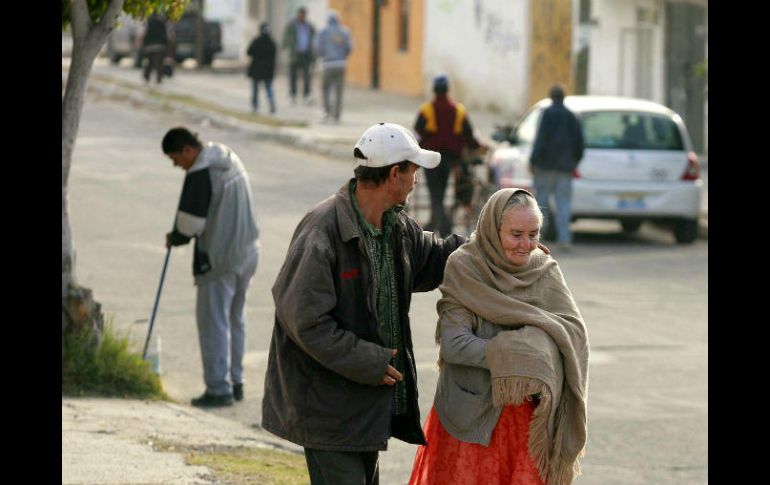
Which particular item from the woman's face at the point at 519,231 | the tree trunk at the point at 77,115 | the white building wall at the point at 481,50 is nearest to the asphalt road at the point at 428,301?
the tree trunk at the point at 77,115

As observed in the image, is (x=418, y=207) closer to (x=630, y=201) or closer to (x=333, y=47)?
(x=630, y=201)

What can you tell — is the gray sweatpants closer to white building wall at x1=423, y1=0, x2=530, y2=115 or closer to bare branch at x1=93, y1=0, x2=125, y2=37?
bare branch at x1=93, y1=0, x2=125, y2=37

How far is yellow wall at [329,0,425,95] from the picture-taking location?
34750mm

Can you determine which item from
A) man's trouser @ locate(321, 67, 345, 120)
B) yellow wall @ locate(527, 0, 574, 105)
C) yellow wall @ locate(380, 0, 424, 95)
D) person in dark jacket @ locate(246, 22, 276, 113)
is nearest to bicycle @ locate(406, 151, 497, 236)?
man's trouser @ locate(321, 67, 345, 120)

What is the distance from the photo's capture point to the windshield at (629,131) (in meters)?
17.3

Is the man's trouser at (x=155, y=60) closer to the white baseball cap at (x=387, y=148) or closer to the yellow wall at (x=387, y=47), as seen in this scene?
the yellow wall at (x=387, y=47)

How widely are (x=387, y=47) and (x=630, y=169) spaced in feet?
64.5

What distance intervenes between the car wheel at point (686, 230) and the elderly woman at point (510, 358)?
40.6ft

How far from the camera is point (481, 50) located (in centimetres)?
3228
